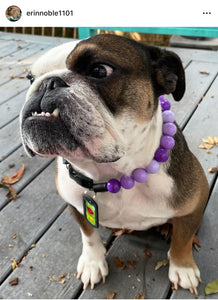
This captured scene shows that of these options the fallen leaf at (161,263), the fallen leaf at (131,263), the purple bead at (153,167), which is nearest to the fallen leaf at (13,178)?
the fallen leaf at (131,263)

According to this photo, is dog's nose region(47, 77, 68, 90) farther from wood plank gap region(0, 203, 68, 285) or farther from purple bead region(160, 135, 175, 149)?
wood plank gap region(0, 203, 68, 285)

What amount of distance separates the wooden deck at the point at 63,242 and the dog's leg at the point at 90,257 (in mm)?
46

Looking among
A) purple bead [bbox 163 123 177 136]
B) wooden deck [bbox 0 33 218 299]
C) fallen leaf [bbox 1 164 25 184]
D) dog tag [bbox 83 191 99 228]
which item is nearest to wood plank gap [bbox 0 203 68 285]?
wooden deck [bbox 0 33 218 299]

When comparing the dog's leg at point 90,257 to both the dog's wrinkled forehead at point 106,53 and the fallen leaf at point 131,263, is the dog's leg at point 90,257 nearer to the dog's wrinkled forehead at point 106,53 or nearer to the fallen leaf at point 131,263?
the fallen leaf at point 131,263

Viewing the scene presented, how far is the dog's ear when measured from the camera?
124cm

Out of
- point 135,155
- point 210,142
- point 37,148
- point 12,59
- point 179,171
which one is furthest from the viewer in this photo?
point 12,59

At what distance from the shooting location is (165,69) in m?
1.27

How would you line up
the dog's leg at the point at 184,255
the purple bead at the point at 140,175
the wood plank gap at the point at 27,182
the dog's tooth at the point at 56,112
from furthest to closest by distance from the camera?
the wood plank gap at the point at 27,182, the dog's leg at the point at 184,255, the purple bead at the point at 140,175, the dog's tooth at the point at 56,112

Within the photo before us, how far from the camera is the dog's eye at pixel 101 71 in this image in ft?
3.42

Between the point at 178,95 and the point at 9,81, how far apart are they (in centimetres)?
233

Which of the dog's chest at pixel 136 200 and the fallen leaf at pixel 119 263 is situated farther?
the fallen leaf at pixel 119 263

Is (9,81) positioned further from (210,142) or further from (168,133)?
(168,133)
